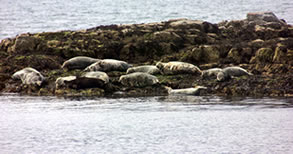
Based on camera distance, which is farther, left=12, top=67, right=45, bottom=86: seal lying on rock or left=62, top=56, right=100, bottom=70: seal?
left=62, top=56, right=100, bottom=70: seal

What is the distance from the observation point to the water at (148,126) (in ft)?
28.1

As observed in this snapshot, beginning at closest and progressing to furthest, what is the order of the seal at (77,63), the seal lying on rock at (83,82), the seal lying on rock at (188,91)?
the seal lying on rock at (188,91), the seal lying on rock at (83,82), the seal at (77,63)

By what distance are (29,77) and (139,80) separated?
5.24m

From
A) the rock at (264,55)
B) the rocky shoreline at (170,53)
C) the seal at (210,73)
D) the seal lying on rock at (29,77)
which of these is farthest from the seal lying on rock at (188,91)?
the seal lying on rock at (29,77)

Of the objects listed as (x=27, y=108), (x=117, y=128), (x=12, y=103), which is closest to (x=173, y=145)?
(x=117, y=128)

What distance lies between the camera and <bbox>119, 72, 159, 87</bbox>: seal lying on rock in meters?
18.6

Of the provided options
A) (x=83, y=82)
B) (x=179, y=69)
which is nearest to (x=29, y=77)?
(x=83, y=82)

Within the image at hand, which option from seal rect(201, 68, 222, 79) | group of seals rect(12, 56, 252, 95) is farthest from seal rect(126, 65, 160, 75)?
seal rect(201, 68, 222, 79)

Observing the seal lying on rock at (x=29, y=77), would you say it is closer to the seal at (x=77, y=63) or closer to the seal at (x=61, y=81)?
the seal at (x=61, y=81)

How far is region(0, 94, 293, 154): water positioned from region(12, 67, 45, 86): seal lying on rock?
3.82 m

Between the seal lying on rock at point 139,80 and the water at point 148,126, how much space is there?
2900 mm

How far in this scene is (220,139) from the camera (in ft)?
30.0

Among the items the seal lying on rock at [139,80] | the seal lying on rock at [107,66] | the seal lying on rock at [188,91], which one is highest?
the seal lying on rock at [107,66]

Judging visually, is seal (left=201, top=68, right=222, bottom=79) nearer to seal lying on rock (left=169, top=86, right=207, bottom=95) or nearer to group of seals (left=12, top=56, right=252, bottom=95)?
group of seals (left=12, top=56, right=252, bottom=95)
